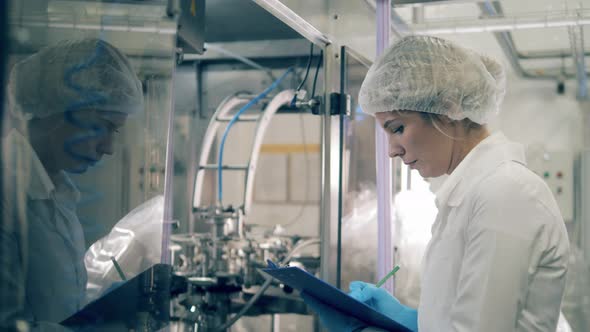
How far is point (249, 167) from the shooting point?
6.85ft

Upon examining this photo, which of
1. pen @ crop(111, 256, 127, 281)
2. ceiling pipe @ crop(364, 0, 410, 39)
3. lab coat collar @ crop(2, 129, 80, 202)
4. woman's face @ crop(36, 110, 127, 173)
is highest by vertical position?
ceiling pipe @ crop(364, 0, 410, 39)

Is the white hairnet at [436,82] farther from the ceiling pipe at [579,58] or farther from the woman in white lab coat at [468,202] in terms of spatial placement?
the ceiling pipe at [579,58]

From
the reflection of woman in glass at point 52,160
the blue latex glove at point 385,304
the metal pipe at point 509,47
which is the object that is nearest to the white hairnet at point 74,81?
the reflection of woman in glass at point 52,160

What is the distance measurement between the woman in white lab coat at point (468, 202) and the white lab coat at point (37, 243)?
0.57 metres

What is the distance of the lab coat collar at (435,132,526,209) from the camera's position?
997 millimetres

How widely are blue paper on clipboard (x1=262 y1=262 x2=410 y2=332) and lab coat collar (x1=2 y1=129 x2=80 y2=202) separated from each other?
0.44m

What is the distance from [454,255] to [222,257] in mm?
1105

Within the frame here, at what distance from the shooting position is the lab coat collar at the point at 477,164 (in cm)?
100

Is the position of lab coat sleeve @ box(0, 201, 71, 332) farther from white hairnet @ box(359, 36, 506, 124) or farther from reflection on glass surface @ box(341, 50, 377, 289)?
reflection on glass surface @ box(341, 50, 377, 289)

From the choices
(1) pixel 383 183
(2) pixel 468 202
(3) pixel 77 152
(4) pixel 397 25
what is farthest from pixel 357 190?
(3) pixel 77 152

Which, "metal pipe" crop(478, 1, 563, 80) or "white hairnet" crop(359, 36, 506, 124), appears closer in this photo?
"white hairnet" crop(359, 36, 506, 124)

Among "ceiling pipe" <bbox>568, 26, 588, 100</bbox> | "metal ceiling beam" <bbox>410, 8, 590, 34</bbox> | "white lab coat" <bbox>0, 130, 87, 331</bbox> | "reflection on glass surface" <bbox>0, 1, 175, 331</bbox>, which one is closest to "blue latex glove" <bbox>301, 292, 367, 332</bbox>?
"reflection on glass surface" <bbox>0, 1, 175, 331</bbox>

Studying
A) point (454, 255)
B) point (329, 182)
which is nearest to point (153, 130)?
point (454, 255)

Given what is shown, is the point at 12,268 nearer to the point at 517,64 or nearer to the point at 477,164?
the point at 477,164
